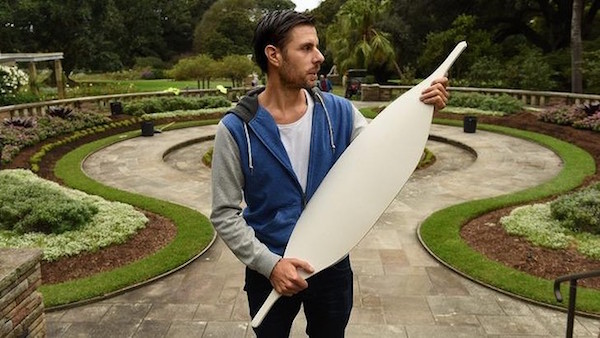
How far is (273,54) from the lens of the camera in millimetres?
2205

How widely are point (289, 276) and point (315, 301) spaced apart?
50cm

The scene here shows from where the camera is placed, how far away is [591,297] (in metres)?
5.66

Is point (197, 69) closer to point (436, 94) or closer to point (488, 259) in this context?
point (488, 259)

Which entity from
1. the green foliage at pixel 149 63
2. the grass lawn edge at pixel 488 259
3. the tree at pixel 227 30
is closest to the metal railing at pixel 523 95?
the grass lawn edge at pixel 488 259

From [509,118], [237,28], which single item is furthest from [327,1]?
[509,118]

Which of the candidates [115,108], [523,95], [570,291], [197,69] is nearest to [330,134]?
[570,291]

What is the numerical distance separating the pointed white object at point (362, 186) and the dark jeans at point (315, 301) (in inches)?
15.6

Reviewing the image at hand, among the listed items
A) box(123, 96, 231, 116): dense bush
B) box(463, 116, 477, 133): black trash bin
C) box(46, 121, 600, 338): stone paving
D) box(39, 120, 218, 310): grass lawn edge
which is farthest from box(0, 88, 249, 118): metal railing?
box(463, 116, 477, 133): black trash bin

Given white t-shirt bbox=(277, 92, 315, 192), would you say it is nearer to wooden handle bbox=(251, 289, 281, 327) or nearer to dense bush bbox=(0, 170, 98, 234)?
wooden handle bbox=(251, 289, 281, 327)

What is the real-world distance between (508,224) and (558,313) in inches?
103

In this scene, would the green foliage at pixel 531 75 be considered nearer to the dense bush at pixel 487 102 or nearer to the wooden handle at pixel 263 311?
the dense bush at pixel 487 102

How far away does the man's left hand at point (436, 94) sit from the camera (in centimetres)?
216

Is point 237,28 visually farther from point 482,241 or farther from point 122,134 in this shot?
point 482,241

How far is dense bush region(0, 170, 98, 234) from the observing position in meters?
7.76
